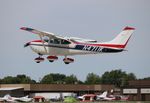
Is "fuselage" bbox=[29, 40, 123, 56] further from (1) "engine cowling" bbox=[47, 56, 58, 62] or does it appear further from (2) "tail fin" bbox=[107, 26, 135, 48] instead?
(2) "tail fin" bbox=[107, 26, 135, 48]

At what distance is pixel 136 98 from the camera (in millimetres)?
117500

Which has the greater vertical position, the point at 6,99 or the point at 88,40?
the point at 88,40

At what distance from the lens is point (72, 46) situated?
57.7 meters

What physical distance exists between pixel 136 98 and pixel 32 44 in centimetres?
6137

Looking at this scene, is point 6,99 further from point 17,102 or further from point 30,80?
point 30,80

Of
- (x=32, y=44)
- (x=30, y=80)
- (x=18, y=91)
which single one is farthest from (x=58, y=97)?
(x=30, y=80)

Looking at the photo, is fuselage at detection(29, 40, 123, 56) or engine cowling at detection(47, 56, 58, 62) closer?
fuselage at detection(29, 40, 123, 56)

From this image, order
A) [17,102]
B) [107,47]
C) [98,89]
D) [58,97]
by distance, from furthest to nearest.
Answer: [98,89] < [58,97] < [17,102] < [107,47]

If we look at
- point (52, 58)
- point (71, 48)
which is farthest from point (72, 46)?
point (52, 58)

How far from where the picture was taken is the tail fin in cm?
5625

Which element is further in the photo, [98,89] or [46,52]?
[98,89]

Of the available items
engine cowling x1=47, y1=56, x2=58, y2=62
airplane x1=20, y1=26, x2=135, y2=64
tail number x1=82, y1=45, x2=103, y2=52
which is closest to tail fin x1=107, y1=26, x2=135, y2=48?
airplane x1=20, y1=26, x2=135, y2=64

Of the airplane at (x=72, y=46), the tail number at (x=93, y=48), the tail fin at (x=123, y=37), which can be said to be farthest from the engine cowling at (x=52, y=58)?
the tail fin at (x=123, y=37)

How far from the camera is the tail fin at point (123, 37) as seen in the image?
56247mm
